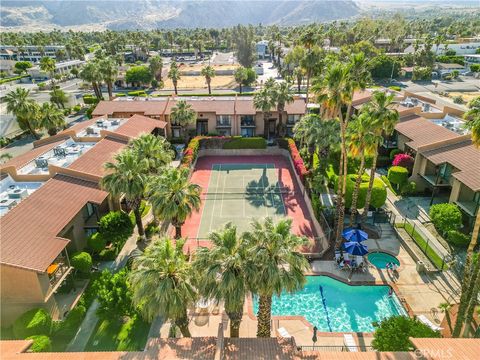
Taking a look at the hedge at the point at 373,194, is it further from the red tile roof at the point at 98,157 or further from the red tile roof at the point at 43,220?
the red tile roof at the point at 98,157

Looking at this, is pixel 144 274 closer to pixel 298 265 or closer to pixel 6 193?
pixel 298 265

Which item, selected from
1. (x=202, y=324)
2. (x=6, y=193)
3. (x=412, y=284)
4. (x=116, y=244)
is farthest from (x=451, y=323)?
(x=6, y=193)

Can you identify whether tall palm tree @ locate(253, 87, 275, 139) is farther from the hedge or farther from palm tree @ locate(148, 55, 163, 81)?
palm tree @ locate(148, 55, 163, 81)

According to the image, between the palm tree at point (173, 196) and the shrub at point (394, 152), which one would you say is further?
the shrub at point (394, 152)

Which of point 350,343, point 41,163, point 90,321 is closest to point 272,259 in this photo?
point 350,343

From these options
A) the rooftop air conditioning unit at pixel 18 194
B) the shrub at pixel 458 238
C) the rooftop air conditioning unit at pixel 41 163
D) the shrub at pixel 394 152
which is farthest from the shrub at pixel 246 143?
the rooftop air conditioning unit at pixel 18 194
